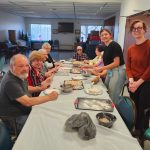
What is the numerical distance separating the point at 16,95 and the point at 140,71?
1.48 m

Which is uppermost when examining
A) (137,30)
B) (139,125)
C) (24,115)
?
(137,30)

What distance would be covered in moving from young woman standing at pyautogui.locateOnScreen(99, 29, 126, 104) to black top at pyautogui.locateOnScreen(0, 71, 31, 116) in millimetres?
1158

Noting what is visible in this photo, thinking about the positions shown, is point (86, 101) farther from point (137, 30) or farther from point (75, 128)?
point (137, 30)

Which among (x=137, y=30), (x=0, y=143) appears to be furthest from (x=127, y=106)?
(x=0, y=143)

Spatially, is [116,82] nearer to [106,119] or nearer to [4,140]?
[106,119]

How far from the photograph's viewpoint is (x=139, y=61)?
86.8 inches

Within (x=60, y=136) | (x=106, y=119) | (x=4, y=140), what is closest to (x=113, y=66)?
(x=106, y=119)

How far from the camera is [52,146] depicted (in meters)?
1.10

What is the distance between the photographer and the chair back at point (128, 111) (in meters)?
1.56

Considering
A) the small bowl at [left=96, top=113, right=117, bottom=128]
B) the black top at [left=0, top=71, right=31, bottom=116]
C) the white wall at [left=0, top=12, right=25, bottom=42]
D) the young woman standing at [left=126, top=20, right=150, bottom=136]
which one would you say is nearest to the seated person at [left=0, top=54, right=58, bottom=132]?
the black top at [left=0, top=71, right=31, bottom=116]

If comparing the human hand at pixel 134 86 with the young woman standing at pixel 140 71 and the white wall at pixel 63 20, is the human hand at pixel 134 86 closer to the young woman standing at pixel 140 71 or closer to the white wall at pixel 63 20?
the young woman standing at pixel 140 71

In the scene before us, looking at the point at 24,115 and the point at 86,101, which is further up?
the point at 86,101

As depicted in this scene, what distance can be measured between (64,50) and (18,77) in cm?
1197

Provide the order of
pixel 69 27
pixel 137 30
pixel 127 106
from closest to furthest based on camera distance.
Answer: pixel 127 106 < pixel 137 30 < pixel 69 27
